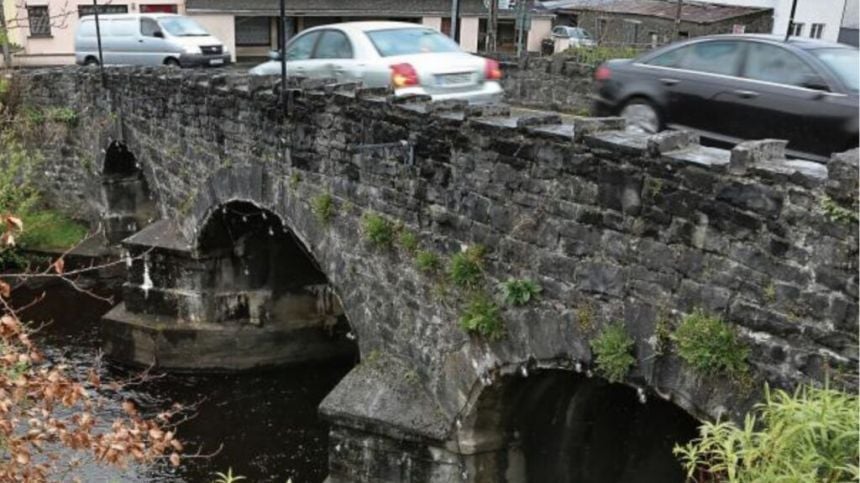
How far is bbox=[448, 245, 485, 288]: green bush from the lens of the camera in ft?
22.6

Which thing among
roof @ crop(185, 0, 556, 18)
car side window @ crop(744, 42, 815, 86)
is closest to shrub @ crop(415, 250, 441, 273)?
car side window @ crop(744, 42, 815, 86)

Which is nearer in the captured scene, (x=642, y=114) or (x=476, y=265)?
(x=476, y=265)

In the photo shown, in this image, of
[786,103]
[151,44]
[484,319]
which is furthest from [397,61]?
[151,44]

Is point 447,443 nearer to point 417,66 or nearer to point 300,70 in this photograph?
point 417,66

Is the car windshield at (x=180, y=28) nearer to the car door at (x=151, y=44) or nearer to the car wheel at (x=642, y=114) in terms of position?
the car door at (x=151, y=44)

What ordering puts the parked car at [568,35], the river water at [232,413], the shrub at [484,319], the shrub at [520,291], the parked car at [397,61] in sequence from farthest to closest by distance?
the parked car at [568,35] < the river water at [232,413] < the parked car at [397,61] < the shrub at [484,319] < the shrub at [520,291]

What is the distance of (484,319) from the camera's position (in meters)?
6.79

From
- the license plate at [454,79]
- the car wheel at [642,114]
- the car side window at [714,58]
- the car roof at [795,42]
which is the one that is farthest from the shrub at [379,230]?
the car roof at [795,42]

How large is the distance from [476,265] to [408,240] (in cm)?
104

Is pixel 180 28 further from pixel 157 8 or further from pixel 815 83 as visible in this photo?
pixel 815 83

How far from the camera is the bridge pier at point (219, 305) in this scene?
1330 centimetres

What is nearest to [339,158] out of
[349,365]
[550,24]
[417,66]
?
[417,66]

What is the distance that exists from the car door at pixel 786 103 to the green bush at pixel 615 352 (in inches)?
111

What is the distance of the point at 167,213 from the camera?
13992mm
